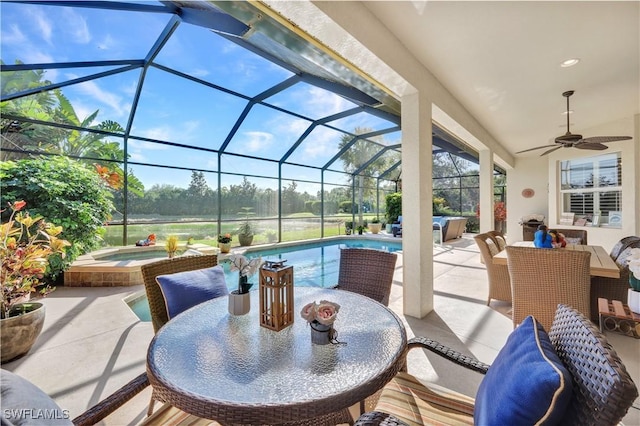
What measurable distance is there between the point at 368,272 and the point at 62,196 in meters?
4.65

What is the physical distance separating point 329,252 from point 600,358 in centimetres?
758

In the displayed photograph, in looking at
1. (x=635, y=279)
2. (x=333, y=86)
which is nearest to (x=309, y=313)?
(x=635, y=279)

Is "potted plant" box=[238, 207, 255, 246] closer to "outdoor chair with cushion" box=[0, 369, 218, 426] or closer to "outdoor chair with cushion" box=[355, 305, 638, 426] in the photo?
"outdoor chair with cushion" box=[0, 369, 218, 426]

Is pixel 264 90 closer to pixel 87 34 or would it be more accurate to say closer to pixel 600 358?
pixel 87 34

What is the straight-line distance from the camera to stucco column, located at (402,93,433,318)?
10.0 feet

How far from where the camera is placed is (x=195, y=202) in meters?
7.46

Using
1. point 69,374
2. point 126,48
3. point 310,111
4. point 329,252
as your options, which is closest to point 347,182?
point 329,252

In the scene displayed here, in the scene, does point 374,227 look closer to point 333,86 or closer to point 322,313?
point 333,86

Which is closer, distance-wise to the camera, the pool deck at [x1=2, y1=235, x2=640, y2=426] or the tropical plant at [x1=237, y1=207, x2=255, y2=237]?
the pool deck at [x1=2, y1=235, x2=640, y2=426]

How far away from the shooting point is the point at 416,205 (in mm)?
3066

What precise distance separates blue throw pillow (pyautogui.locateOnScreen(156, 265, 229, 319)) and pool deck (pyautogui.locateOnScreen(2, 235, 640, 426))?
64cm

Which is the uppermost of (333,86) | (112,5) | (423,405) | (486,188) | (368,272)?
(112,5)

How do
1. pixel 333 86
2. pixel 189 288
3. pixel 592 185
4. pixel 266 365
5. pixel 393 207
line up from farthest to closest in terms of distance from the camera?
1. pixel 393 207
2. pixel 592 185
3. pixel 333 86
4. pixel 189 288
5. pixel 266 365

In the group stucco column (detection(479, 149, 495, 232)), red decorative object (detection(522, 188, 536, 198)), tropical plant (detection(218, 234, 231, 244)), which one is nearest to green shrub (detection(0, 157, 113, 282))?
tropical plant (detection(218, 234, 231, 244))
